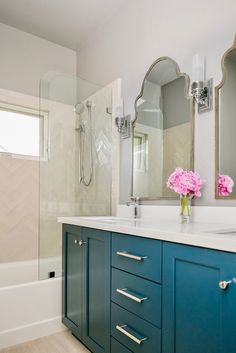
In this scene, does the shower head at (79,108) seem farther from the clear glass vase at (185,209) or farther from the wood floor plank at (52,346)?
the wood floor plank at (52,346)

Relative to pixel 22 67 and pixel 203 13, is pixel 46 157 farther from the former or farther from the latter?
pixel 203 13

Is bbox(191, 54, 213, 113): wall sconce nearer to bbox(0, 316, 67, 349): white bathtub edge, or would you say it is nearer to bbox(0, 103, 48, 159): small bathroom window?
bbox(0, 103, 48, 159): small bathroom window

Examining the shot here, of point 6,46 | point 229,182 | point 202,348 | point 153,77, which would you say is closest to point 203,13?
point 153,77

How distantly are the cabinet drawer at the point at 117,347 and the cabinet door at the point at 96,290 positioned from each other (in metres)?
0.04

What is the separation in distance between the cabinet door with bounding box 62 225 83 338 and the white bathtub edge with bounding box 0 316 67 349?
0.09m

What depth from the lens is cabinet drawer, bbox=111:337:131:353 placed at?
4.58 ft

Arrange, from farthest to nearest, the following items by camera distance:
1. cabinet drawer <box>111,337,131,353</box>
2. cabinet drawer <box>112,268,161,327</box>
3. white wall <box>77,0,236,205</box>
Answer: white wall <box>77,0,236,205</box> < cabinet drawer <box>111,337,131,353</box> < cabinet drawer <box>112,268,161,327</box>

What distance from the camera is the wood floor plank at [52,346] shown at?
6.01 ft

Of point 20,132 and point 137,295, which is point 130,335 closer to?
point 137,295

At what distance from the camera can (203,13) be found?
67.6 inches

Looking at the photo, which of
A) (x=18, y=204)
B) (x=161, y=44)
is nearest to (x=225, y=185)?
(x=161, y=44)

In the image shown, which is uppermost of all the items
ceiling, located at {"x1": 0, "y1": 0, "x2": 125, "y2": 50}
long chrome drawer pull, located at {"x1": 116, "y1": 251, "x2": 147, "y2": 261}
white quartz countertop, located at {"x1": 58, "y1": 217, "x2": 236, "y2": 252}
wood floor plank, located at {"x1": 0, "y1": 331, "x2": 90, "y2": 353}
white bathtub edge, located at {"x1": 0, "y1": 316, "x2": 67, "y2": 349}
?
ceiling, located at {"x1": 0, "y1": 0, "x2": 125, "y2": 50}

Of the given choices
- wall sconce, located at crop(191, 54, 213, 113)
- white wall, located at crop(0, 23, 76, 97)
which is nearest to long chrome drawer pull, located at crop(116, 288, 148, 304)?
wall sconce, located at crop(191, 54, 213, 113)

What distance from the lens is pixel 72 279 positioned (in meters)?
1.97
